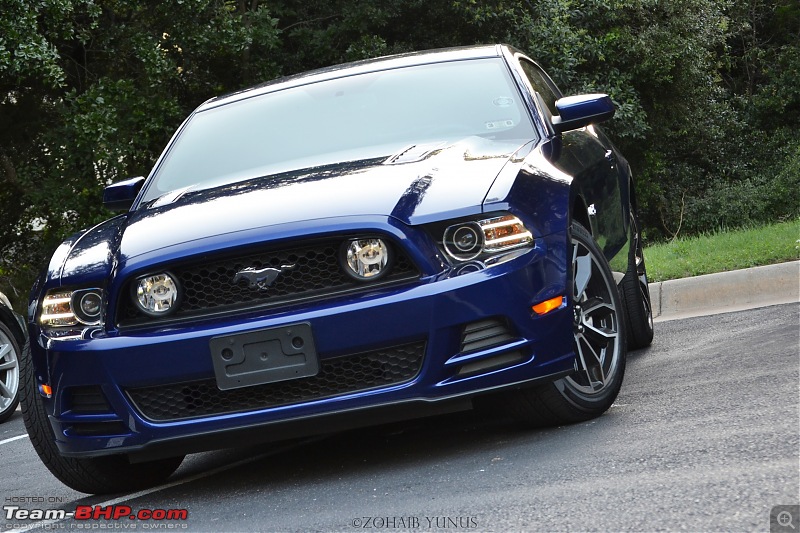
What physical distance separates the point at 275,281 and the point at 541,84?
2.62 m

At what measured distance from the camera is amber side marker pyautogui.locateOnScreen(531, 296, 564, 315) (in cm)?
411

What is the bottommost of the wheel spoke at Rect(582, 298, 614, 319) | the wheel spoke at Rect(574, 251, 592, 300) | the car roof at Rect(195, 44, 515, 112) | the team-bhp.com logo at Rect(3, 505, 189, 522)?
the team-bhp.com logo at Rect(3, 505, 189, 522)

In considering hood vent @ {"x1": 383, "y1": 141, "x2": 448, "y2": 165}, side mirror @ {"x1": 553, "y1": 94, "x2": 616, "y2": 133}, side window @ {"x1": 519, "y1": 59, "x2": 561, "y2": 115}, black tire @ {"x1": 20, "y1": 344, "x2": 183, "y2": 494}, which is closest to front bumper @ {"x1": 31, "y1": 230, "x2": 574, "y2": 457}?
black tire @ {"x1": 20, "y1": 344, "x2": 183, "y2": 494}

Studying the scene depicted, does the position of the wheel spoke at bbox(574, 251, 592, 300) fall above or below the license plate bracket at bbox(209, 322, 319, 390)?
below

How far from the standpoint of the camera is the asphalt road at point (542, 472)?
328cm

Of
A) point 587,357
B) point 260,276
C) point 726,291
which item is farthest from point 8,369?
point 587,357

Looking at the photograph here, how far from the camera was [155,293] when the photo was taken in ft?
13.9

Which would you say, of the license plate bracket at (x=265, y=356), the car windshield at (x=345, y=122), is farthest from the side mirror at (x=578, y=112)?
the license plate bracket at (x=265, y=356)

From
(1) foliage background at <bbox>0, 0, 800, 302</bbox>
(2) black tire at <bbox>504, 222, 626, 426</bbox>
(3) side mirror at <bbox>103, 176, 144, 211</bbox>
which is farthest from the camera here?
(1) foliage background at <bbox>0, 0, 800, 302</bbox>

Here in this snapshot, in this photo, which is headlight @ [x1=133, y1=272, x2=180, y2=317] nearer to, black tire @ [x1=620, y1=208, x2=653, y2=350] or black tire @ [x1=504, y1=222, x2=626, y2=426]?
black tire @ [x1=504, y1=222, x2=626, y2=426]

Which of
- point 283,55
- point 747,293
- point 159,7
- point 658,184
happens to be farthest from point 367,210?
point 658,184

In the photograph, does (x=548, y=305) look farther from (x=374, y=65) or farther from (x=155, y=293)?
(x=374, y=65)

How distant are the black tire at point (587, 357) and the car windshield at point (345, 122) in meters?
0.72

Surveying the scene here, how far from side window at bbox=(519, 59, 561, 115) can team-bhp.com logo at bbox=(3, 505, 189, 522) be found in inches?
108
